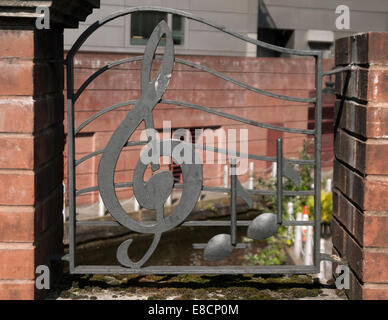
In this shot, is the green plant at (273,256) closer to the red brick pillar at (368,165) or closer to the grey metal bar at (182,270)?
the grey metal bar at (182,270)

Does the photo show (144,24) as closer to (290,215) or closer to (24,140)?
(290,215)

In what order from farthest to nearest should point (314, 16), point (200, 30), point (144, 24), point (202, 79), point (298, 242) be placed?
point (314, 16), point (200, 30), point (144, 24), point (202, 79), point (298, 242)

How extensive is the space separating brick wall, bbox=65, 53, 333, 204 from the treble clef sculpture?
36.5ft

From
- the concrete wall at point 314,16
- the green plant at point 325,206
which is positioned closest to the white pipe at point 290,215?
the green plant at point 325,206

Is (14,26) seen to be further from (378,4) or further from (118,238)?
(378,4)

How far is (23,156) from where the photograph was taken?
173 inches

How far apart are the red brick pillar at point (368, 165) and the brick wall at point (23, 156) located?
232 cm

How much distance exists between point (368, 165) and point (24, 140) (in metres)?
2.42

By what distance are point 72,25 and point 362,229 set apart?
274cm

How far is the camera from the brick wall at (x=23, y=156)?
4.34 m

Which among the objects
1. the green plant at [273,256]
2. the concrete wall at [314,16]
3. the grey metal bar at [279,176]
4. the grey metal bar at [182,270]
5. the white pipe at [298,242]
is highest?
the concrete wall at [314,16]

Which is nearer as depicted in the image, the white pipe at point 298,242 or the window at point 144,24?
the white pipe at point 298,242

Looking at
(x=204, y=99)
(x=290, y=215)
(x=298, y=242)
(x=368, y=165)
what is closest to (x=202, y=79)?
(x=204, y=99)

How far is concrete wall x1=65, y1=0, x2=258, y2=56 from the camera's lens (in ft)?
55.9
